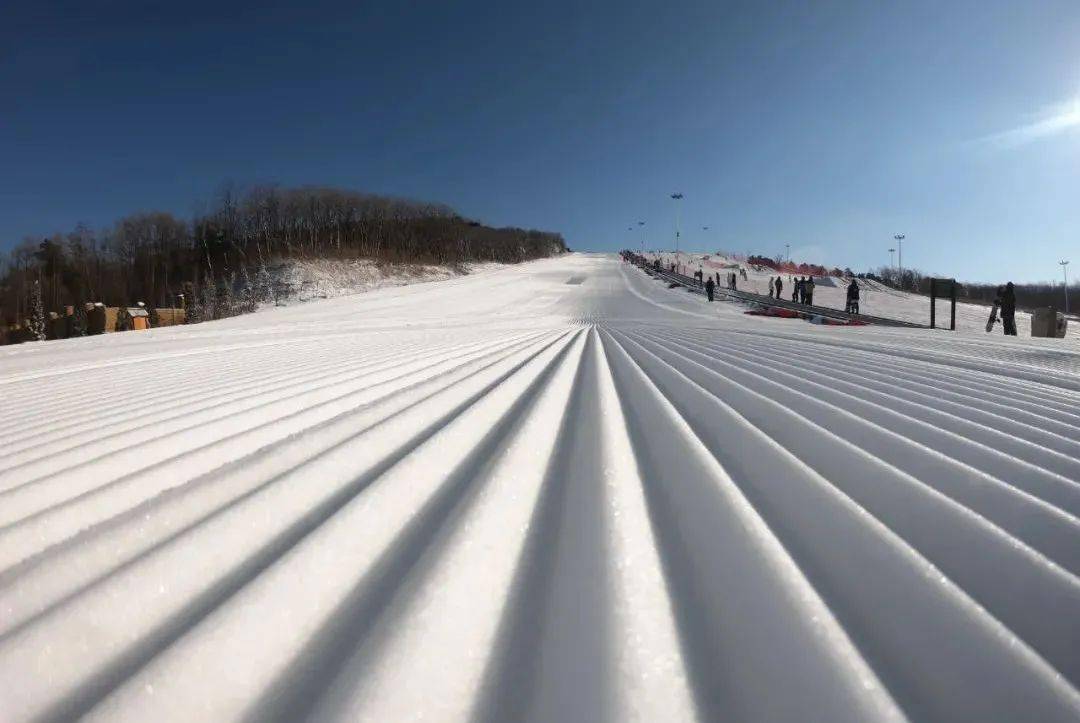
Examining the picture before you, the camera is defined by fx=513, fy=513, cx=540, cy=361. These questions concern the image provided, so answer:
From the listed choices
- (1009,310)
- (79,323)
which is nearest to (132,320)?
(79,323)

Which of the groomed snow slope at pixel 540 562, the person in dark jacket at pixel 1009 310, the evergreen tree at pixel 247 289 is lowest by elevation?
the groomed snow slope at pixel 540 562

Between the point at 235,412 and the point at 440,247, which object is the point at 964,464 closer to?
the point at 235,412

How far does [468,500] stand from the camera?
1616mm

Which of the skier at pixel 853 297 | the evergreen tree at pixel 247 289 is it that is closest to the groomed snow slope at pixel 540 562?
the skier at pixel 853 297

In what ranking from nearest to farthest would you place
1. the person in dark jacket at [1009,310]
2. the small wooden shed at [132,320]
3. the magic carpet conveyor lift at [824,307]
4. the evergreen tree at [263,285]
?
the person in dark jacket at [1009,310], the magic carpet conveyor lift at [824,307], the small wooden shed at [132,320], the evergreen tree at [263,285]

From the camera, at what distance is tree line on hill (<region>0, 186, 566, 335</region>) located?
50.5 m

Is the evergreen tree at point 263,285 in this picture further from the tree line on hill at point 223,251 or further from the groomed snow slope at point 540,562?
the groomed snow slope at point 540,562

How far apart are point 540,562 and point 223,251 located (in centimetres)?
6872

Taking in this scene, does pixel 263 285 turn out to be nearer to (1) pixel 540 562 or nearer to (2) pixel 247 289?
A: (2) pixel 247 289

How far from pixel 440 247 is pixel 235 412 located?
64.4 metres

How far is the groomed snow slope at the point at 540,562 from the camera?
90cm

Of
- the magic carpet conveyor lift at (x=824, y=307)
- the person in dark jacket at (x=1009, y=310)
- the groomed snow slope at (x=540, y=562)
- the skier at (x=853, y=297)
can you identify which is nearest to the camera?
the groomed snow slope at (x=540, y=562)

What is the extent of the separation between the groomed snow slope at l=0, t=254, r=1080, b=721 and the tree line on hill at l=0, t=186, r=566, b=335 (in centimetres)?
4820

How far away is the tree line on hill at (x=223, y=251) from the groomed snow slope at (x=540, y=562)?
48202 mm
